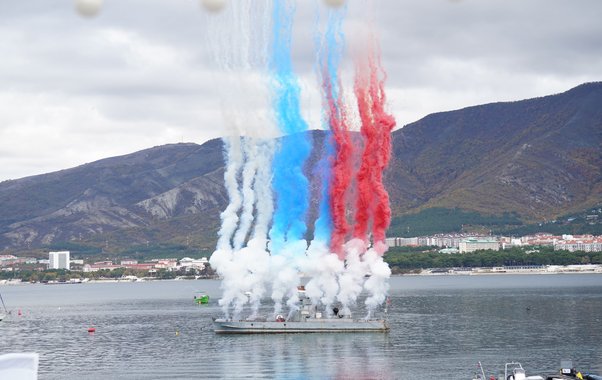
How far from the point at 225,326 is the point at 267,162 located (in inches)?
829

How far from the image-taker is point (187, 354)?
302 ft

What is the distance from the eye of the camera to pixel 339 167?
9531cm

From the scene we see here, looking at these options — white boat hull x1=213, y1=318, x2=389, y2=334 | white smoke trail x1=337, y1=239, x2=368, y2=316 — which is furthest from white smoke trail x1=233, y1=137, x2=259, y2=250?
white boat hull x1=213, y1=318, x2=389, y2=334

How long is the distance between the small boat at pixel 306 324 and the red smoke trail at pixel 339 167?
26.5ft

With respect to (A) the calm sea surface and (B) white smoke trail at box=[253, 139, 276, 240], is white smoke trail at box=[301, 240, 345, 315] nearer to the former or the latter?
(A) the calm sea surface

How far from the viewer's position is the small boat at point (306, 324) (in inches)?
4040

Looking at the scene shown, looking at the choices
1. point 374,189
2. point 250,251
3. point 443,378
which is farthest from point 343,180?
point 443,378

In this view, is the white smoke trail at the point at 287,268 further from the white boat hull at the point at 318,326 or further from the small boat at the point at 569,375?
the small boat at the point at 569,375

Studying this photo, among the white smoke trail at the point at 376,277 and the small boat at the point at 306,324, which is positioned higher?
the white smoke trail at the point at 376,277

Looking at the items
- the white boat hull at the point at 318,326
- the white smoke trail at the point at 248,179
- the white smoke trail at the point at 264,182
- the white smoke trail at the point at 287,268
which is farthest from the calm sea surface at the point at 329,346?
the white smoke trail at the point at 264,182

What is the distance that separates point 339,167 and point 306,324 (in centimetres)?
1852

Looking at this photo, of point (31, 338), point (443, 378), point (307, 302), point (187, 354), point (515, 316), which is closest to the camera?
point (443, 378)

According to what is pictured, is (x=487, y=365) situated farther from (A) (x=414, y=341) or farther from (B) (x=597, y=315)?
(B) (x=597, y=315)

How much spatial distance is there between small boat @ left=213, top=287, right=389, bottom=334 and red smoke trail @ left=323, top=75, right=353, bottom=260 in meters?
8.07
